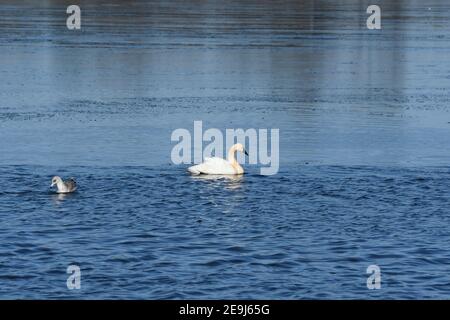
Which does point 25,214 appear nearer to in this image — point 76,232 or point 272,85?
point 76,232

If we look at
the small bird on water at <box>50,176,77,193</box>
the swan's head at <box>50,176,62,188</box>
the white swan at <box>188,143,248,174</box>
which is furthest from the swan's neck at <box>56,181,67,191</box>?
the white swan at <box>188,143,248,174</box>

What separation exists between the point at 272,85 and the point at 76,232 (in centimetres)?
2028

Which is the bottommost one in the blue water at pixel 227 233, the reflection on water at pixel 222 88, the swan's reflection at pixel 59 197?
the blue water at pixel 227 233

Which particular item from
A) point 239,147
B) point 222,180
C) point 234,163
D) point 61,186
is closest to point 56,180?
point 61,186

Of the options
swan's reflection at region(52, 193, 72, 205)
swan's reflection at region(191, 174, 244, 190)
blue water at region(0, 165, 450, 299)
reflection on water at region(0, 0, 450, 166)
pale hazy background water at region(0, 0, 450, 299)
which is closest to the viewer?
blue water at region(0, 165, 450, 299)

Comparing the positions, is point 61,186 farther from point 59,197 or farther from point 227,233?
point 227,233

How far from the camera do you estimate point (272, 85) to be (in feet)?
129

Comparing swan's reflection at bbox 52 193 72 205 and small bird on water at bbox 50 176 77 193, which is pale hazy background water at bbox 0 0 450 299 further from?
small bird on water at bbox 50 176 77 193

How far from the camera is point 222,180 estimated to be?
24109 mm

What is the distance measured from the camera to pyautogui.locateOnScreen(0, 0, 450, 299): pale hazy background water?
58.0 feet

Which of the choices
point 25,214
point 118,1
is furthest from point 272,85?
point 118,1

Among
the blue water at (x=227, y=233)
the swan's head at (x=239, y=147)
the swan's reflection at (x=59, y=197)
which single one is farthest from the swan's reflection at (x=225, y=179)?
the swan's reflection at (x=59, y=197)

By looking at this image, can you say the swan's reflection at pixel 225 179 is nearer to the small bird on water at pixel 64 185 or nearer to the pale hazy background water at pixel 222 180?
the pale hazy background water at pixel 222 180

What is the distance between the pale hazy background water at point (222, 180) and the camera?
1769 centimetres
